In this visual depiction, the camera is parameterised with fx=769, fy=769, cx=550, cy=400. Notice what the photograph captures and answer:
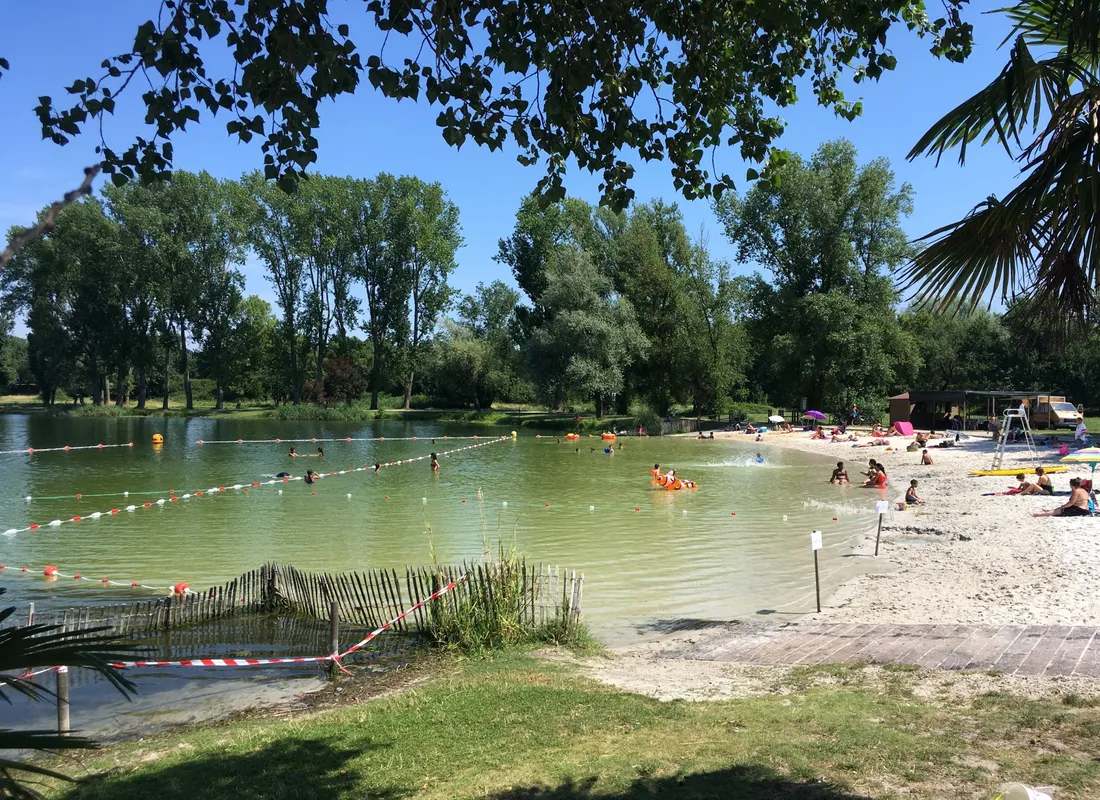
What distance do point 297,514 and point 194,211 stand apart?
205 ft

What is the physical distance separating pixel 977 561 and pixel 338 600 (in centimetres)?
1208

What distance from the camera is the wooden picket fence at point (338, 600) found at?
424 inches

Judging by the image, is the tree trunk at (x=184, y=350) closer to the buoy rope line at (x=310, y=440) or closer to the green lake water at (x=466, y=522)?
the buoy rope line at (x=310, y=440)

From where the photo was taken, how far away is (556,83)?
6094 mm

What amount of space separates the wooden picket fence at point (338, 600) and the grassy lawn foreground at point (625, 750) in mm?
2630

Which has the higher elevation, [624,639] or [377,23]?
[377,23]

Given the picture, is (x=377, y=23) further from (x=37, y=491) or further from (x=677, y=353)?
(x=677, y=353)

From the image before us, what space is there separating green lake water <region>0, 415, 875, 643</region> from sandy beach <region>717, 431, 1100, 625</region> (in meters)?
1.10

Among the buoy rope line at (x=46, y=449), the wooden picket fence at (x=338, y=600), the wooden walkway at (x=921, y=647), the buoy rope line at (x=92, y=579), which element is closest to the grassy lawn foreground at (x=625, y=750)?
the wooden walkway at (x=921, y=647)

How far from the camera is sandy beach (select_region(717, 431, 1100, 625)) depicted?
11.3m

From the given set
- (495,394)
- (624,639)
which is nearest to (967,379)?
(495,394)

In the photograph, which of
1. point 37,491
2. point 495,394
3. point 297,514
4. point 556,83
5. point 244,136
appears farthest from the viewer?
point 495,394

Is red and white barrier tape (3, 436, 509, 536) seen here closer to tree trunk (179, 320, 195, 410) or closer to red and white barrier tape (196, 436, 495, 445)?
red and white barrier tape (196, 436, 495, 445)

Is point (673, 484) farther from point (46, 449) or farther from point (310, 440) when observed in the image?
point (46, 449)
